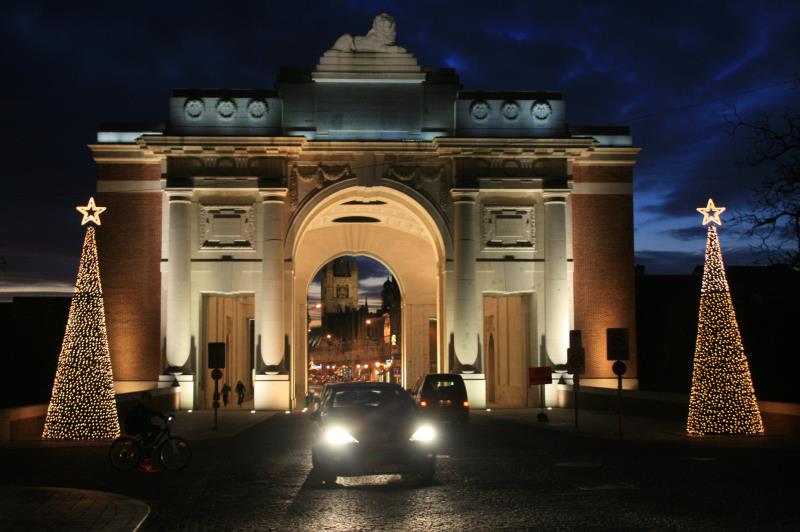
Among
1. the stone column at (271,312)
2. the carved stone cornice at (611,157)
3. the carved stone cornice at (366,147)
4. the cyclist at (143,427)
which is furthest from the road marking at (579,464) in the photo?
the carved stone cornice at (611,157)

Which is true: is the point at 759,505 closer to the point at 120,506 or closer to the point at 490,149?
the point at 120,506

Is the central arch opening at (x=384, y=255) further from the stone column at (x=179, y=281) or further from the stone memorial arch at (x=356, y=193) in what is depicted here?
the stone column at (x=179, y=281)

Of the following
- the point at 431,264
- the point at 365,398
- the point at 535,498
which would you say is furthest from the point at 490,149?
the point at 535,498

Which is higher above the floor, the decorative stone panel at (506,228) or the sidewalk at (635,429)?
the decorative stone panel at (506,228)

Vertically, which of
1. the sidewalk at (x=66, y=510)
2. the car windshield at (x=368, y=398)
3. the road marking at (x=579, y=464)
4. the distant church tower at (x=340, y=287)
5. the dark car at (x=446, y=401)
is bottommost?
the road marking at (x=579, y=464)

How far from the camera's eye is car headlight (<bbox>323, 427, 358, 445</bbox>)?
15.2m

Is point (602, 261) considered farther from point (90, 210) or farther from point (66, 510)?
point (66, 510)

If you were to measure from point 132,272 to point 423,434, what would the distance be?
29876mm

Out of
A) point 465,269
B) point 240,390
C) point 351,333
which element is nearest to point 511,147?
point 465,269

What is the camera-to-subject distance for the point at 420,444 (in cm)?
1522

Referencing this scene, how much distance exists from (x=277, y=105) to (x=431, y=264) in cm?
2079

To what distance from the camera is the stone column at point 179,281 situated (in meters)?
41.1

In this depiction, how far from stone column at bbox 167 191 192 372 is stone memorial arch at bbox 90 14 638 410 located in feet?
0.19

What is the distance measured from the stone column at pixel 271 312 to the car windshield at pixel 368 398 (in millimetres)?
24222
